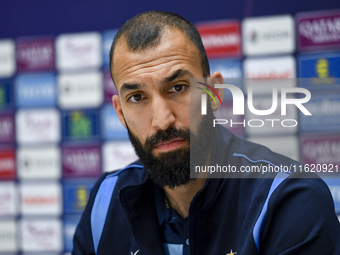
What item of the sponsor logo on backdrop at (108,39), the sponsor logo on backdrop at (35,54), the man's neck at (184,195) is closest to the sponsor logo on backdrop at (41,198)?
the sponsor logo on backdrop at (35,54)

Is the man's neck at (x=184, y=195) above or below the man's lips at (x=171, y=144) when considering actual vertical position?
below

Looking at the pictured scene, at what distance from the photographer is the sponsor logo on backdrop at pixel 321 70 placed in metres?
1.43

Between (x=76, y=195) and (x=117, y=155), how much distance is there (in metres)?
0.36

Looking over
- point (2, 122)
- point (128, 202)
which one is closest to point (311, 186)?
point (128, 202)

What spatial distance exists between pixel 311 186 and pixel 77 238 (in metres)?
0.73

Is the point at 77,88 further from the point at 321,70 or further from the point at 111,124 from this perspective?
the point at 321,70

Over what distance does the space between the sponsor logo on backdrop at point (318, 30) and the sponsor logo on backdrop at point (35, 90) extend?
1407mm

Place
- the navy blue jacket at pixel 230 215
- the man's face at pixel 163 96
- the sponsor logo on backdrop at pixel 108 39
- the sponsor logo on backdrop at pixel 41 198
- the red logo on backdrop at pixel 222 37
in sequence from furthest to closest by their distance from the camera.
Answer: the sponsor logo on backdrop at pixel 41 198
the sponsor logo on backdrop at pixel 108 39
the red logo on backdrop at pixel 222 37
the man's face at pixel 163 96
the navy blue jacket at pixel 230 215

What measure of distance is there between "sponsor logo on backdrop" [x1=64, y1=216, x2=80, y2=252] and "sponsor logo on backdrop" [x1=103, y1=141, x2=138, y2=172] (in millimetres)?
373

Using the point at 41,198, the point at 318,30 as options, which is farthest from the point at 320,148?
the point at 41,198

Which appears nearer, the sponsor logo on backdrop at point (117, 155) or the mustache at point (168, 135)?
the mustache at point (168, 135)

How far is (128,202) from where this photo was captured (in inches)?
33.3

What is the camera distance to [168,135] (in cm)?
73

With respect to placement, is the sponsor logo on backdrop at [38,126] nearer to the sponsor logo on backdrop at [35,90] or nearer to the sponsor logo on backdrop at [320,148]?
the sponsor logo on backdrop at [35,90]
